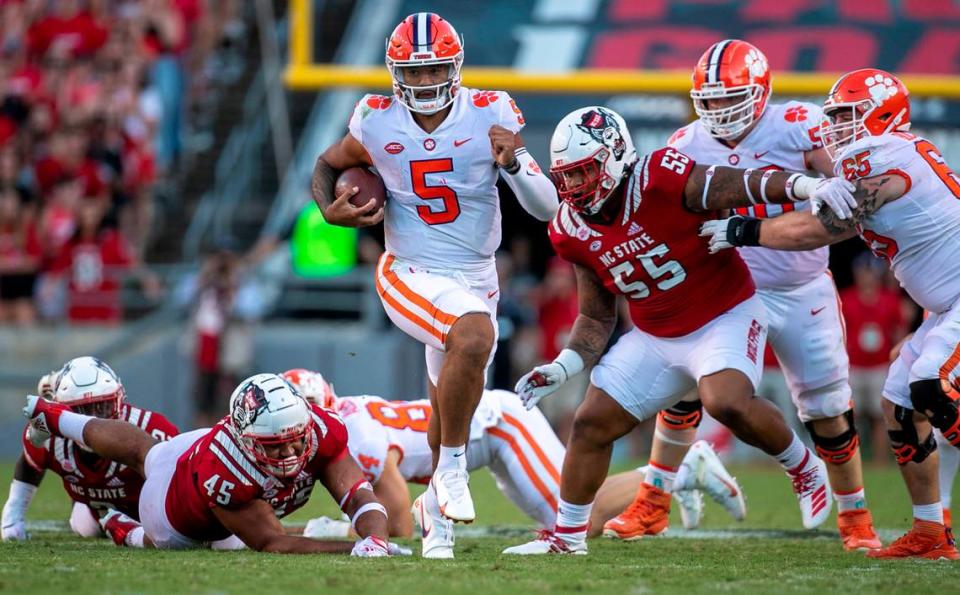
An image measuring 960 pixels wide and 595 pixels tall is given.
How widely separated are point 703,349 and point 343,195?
1.56 meters

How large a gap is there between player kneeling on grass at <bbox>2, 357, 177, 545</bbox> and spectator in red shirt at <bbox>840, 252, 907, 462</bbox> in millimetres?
7304

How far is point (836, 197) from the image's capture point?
5.31 m

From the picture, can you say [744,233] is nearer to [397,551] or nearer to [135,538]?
[397,551]

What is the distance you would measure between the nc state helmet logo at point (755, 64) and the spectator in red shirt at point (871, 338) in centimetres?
623

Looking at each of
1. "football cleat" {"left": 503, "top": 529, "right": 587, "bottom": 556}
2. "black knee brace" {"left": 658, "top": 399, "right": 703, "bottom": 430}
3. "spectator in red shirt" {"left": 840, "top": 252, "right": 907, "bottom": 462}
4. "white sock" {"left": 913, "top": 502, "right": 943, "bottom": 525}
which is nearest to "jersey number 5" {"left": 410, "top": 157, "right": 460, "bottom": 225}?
"football cleat" {"left": 503, "top": 529, "right": 587, "bottom": 556}

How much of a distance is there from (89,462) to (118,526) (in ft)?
1.00

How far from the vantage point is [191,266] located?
44.1 ft

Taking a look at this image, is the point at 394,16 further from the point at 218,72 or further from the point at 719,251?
the point at 719,251

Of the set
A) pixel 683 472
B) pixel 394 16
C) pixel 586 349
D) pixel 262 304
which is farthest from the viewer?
pixel 262 304

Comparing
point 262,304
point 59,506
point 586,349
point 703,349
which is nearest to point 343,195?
point 586,349

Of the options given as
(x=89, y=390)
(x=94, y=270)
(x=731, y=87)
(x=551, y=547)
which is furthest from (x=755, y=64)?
(x=94, y=270)

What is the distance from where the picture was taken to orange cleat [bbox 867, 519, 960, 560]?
5.62 meters

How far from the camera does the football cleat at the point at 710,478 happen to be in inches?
272

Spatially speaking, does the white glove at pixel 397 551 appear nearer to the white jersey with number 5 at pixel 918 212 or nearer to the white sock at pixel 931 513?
the white sock at pixel 931 513
